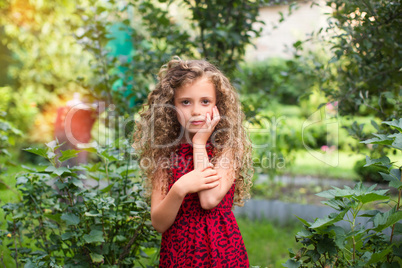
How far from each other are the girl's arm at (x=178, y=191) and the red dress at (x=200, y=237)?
3.1 inches

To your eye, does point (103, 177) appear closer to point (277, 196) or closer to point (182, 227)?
point (182, 227)

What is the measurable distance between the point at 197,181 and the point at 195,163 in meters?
0.10

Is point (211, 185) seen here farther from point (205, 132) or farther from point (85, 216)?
point (85, 216)

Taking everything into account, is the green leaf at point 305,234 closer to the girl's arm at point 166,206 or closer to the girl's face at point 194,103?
the girl's arm at point 166,206

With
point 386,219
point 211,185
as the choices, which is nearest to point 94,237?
point 211,185

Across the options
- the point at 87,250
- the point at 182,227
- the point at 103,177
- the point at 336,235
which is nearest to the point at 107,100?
the point at 103,177

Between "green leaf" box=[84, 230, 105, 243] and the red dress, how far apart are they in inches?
12.3

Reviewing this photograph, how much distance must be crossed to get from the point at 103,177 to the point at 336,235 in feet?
4.55

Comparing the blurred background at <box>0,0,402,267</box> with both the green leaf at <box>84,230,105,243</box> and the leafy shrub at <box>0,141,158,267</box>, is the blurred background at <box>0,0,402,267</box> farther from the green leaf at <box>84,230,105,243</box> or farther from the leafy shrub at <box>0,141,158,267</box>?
the green leaf at <box>84,230,105,243</box>

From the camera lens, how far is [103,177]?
214 cm

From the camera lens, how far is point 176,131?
1933 millimetres

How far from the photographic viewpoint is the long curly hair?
1.77 m

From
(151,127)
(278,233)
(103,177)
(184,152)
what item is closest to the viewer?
(184,152)

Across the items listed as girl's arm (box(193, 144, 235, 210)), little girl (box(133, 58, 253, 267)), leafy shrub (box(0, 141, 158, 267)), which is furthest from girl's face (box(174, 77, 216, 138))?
leafy shrub (box(0, 141, 158, 267))
